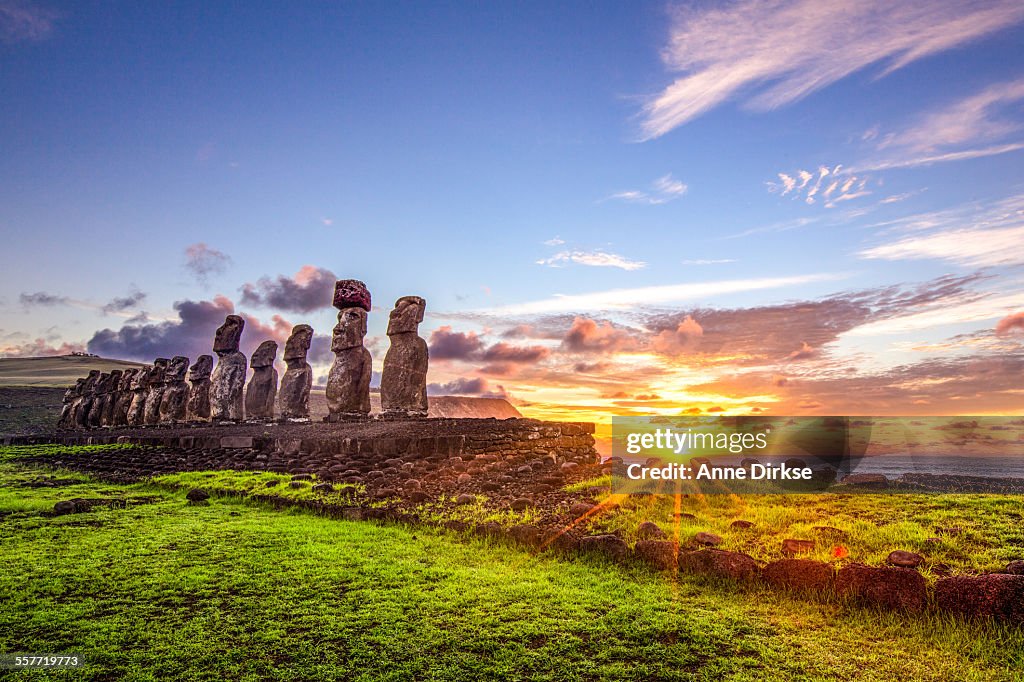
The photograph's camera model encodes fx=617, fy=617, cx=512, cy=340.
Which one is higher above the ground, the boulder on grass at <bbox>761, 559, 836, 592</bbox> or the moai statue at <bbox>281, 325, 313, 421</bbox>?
the moai statue at <bbox>281, 325, 313, 421</bbox>

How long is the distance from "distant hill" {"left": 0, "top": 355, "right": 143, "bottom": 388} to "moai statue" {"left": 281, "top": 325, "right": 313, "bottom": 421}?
2321 inches

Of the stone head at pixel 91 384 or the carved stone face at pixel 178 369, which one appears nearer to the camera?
the carved stone face at pixel 178 369

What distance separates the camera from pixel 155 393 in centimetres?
2705

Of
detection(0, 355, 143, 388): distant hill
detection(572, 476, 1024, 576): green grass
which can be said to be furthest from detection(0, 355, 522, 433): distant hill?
detection(572, 476, 1024, 576): green grass

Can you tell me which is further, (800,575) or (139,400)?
(139,400)

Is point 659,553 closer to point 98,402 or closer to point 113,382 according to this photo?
point 113,382

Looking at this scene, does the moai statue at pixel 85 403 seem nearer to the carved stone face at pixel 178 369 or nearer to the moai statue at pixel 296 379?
the carved stone face at pixel 178 369

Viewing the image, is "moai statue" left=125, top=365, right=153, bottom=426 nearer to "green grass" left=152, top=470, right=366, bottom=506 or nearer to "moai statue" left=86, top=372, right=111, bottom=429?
"moai statue" left=86, top=372, right=111, bottom=429

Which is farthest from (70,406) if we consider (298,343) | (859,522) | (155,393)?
(859,522)

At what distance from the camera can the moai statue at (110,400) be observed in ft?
101

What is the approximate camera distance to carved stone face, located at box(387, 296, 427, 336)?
1697 centimetres

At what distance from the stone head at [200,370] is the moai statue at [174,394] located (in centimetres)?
142

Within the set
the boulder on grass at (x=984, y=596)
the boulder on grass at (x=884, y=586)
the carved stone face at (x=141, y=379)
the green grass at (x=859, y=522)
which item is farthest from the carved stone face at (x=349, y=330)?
the carved stone face at (x=141, y=379)

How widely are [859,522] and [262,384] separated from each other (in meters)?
19.5
